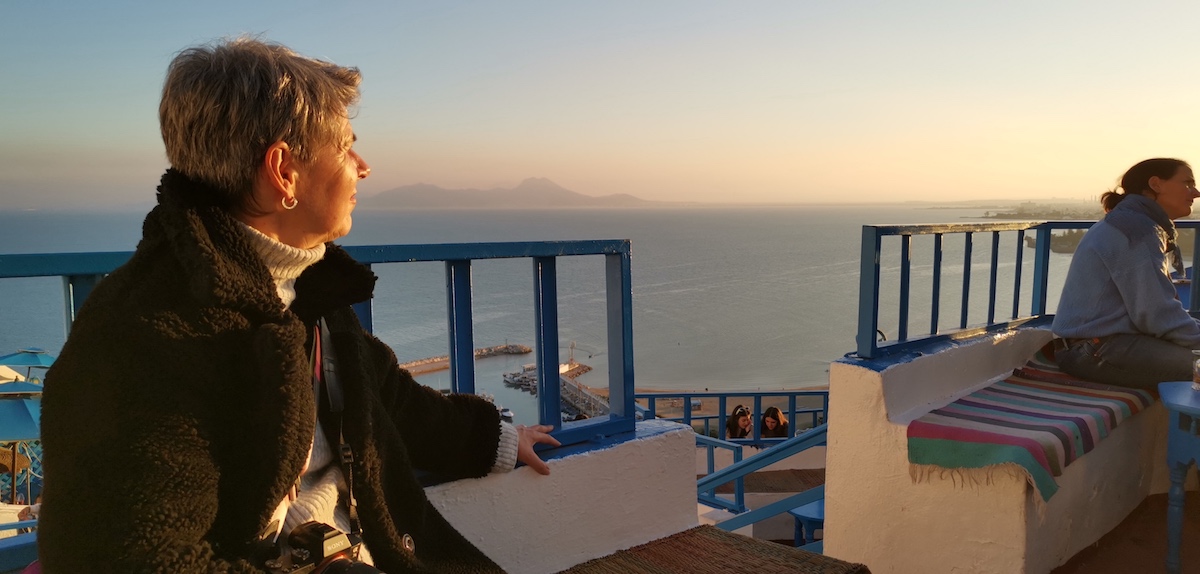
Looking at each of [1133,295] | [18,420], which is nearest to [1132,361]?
[1133,295]

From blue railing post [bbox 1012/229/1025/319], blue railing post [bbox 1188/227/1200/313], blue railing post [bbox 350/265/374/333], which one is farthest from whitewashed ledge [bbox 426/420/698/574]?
blue railing post [bbox 1188/227/1200/313]

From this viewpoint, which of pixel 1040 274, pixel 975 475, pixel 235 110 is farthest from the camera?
pixel 1040 274

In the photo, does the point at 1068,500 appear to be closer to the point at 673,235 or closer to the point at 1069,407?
the point at 1069,407

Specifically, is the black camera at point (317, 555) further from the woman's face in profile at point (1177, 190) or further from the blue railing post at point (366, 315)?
the woman's face in profile at point (1177, 190)

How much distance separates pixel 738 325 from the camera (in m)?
63.5

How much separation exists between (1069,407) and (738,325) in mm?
61122

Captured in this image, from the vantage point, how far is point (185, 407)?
1052mm

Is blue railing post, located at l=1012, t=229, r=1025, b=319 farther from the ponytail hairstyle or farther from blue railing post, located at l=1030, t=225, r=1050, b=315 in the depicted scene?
the ponytail hairstyle

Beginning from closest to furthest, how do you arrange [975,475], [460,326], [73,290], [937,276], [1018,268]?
[73,290], [460,326], [975,475], [937,276], [1018,268]

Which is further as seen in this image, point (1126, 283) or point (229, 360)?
point (1126, 283)

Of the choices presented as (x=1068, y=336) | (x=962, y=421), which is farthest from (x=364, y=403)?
(x=1068, y=336)

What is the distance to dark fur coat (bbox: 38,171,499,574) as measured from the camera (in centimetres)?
97

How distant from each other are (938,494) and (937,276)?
1255mm

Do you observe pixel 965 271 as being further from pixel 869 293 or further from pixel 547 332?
pixel 547 332
